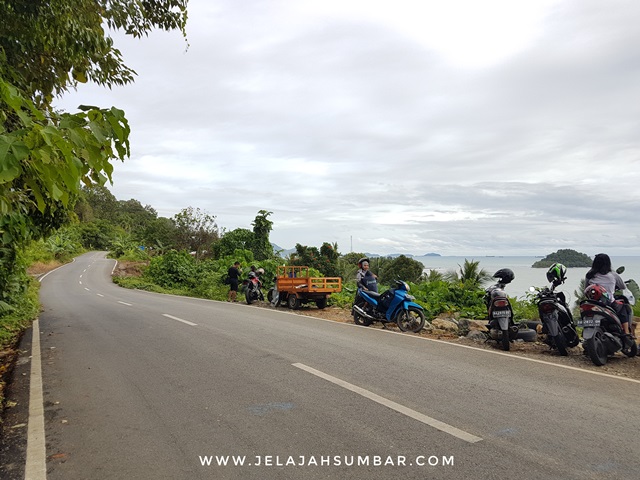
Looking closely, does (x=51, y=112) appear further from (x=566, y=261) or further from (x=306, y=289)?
(x=306, y=289)

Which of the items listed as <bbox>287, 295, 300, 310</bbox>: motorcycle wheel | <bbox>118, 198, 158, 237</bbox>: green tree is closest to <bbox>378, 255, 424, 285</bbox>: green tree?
<bbox>287, 295, 300, 310</bbox>: motorcycle wheel

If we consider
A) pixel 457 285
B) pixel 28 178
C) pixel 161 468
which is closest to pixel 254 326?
pixel 457 285

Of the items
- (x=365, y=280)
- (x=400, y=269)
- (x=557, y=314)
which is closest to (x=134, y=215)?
(x=400, y=269)

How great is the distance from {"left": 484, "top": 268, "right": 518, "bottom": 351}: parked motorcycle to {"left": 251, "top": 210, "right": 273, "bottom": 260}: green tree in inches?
1228

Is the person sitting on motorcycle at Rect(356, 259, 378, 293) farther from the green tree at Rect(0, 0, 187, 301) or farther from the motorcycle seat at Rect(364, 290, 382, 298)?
the green tree at Rect(0, 0, 187, 301)

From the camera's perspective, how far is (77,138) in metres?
2.13

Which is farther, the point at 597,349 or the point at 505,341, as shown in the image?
the point at 505,341

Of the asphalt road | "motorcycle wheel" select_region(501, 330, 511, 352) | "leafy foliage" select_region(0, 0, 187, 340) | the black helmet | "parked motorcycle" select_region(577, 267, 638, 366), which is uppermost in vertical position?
"leafy foliage" select_region(0, 0, 187, 340)

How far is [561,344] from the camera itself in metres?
7.37

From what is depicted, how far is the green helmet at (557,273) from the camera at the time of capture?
302 inches

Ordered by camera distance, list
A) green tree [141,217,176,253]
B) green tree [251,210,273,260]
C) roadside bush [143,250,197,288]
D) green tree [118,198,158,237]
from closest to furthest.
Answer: roadside bush [143,250,197,288] → green tree [251,210,273,260] → green tree [141,217,176,253] → green tree [118,198,158,237]

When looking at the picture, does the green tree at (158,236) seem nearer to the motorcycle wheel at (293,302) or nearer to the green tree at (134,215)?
the green tree at (134,215)

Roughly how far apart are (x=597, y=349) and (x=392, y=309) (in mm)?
4568

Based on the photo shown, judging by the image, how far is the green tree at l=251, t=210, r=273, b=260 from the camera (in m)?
38.4
